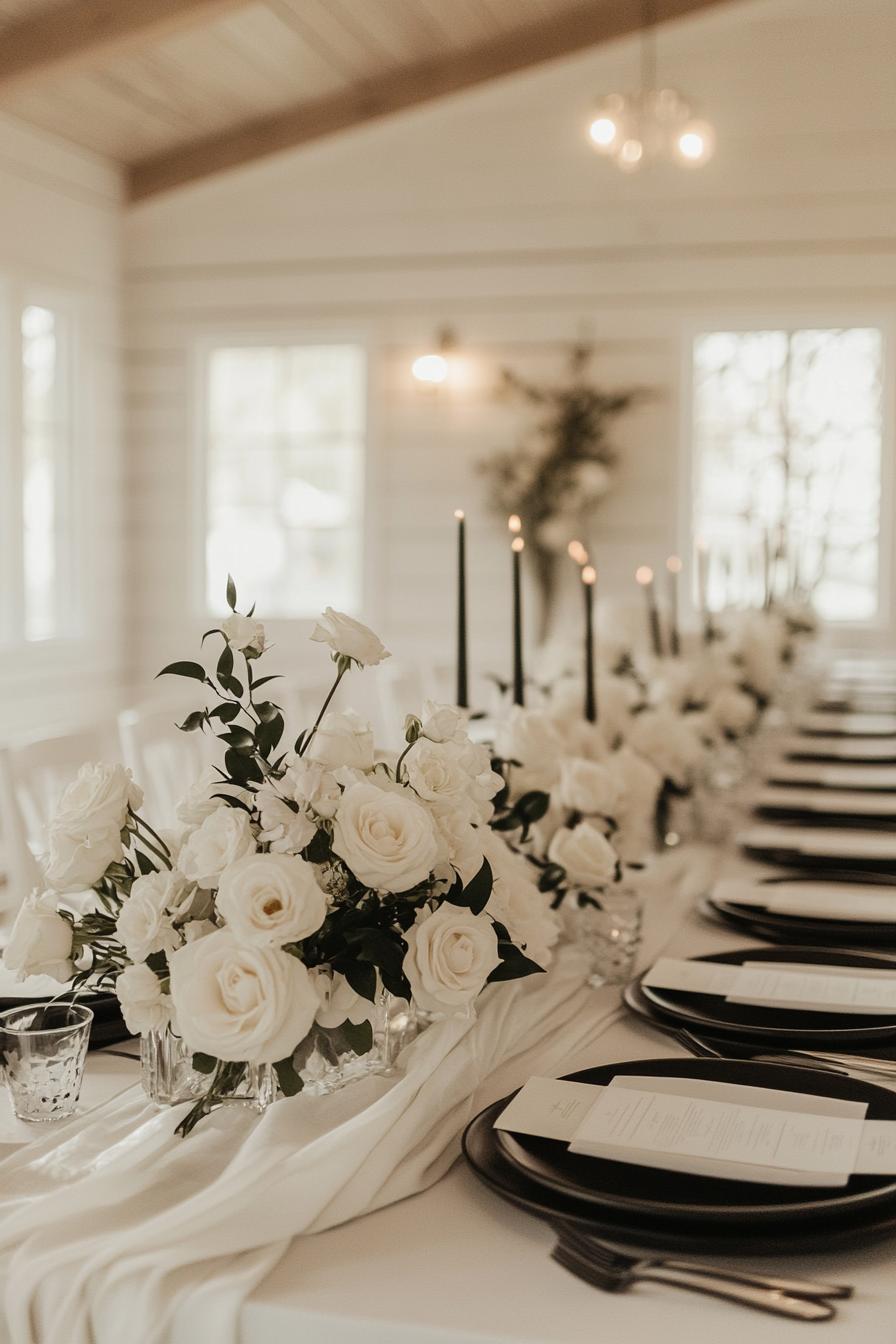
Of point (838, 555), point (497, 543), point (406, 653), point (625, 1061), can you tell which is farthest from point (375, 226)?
point (625, 1061)

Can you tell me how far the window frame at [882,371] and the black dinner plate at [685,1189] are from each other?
603 centimetres

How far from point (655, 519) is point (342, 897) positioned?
6.15 meters

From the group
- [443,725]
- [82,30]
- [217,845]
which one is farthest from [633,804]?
[82,30]

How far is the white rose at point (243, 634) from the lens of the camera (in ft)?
3.56

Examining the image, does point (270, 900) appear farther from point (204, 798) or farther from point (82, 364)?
point (82, 364)

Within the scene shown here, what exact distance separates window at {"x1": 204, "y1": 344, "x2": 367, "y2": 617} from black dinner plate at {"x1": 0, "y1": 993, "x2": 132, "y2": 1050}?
6.09 meters

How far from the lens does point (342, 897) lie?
1.04 metres

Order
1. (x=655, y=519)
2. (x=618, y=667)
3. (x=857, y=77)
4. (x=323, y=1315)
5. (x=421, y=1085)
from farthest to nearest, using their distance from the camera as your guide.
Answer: (x=655, y=519) → (x=857, y=77) → (x=618, y=667) → (x=421, y=1085) → (x=323, y=1315)

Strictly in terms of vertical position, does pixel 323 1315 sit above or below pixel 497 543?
below

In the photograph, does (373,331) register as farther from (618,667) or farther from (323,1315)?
(323,1315)

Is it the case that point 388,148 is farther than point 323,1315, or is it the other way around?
point 388,148

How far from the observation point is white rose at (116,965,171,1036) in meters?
0.99

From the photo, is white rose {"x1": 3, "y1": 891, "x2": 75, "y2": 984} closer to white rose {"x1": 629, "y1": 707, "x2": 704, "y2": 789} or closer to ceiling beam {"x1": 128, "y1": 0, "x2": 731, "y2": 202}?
white rose {"x1": 629, "y1": 707, "x2": 704, "y2": 789}

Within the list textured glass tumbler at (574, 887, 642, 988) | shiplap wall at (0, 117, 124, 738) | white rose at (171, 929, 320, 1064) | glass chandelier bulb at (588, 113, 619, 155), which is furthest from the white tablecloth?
shiplap wall at (0, 117, 124, 738)
